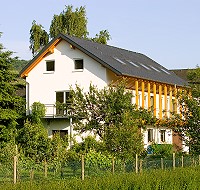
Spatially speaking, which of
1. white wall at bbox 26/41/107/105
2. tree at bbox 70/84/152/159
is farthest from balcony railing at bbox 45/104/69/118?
tree at bbox 70/84/152/159

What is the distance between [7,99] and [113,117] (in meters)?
12.1

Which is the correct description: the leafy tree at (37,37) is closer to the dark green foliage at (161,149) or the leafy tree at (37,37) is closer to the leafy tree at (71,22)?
the leafy tree at (71,22)

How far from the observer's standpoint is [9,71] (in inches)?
1651

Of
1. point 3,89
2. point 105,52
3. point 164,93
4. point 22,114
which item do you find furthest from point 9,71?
point 164,93

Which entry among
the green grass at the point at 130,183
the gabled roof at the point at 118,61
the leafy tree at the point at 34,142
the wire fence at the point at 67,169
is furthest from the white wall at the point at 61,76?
the green grass at the point at 130,183

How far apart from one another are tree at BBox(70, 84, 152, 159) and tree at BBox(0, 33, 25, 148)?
7.40 metres

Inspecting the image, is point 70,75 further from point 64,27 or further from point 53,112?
point 64,27

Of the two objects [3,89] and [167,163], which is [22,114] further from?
[167,163]

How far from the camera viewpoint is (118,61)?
47875 millimetres

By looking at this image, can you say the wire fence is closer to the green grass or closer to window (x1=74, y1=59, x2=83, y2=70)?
the green grass

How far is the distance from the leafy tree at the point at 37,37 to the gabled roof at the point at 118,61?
16004mm

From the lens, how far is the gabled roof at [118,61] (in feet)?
150

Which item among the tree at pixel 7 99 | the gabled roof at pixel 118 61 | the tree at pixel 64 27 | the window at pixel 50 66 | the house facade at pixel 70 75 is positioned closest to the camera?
the tree at pixel 7 99

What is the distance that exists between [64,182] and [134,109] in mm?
18054
